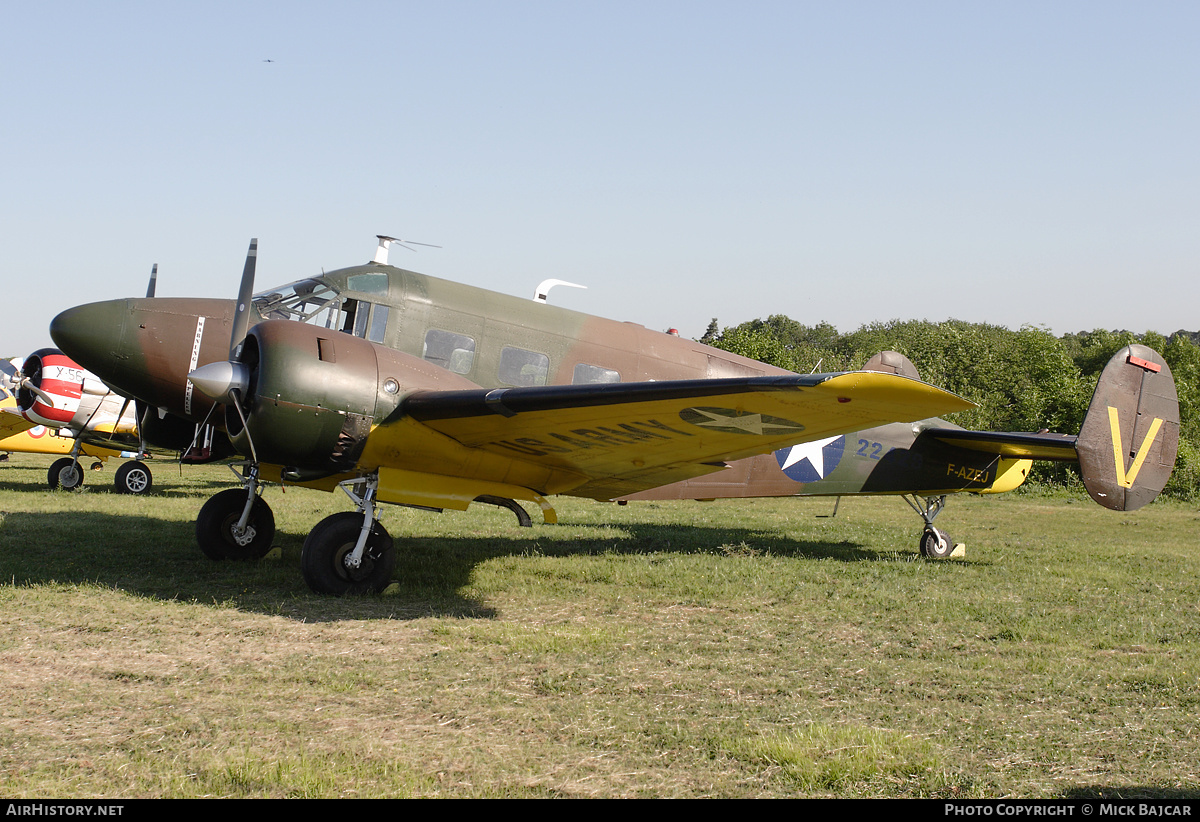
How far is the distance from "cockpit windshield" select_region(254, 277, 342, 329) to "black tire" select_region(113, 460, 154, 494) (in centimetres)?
968

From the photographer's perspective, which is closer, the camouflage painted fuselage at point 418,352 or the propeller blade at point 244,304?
the camouflage painted fuselage at point 418,352

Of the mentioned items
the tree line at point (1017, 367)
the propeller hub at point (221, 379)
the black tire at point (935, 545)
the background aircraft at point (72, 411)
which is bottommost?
the background aircraft at point (72, 411)

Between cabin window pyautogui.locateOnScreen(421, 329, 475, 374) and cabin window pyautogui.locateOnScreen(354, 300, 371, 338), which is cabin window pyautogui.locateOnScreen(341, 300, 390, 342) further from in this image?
cabin window pyautogui.locateOnScreen(421, 329, 475, 374)

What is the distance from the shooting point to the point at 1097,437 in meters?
9.45

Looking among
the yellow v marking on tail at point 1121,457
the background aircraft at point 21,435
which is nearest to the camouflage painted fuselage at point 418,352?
the yellow v marking on tail at point 1121,457

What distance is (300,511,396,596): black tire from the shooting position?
700cm

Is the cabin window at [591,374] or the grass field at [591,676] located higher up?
the cabin window at [591,374]

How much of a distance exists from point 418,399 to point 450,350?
5.98 feet

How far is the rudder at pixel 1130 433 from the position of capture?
30.8 feet

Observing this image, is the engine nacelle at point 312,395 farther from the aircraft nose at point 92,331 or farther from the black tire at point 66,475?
the black tire at point 66,475

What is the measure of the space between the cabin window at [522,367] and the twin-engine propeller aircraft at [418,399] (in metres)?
0.01

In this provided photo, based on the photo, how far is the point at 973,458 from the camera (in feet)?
37.2
